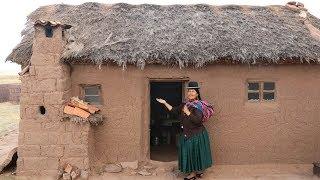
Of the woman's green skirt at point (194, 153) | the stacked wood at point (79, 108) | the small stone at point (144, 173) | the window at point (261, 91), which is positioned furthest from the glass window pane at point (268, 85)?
the stacked wood at point (79, 108)

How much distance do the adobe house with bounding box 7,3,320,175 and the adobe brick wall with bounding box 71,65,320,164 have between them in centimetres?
2

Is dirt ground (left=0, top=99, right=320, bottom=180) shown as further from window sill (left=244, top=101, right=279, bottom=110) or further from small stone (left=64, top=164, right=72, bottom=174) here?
window sill (left=244, top=101, right=279, bottom=110)

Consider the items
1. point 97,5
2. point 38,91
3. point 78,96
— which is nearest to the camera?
point 38,91

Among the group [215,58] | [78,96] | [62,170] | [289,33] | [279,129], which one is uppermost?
[289,33]

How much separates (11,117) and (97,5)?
9710 millimetres

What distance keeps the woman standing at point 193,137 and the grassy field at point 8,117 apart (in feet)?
25.7

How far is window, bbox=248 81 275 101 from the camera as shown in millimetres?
8703

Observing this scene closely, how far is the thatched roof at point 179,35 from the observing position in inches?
321

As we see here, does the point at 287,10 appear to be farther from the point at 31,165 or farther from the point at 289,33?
the point at 31,165

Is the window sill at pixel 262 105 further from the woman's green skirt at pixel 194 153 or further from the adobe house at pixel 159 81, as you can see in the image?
the woman's green skirt at pixel 194 153

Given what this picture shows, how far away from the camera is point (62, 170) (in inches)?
317

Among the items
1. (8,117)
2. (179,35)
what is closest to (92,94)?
(179,35)

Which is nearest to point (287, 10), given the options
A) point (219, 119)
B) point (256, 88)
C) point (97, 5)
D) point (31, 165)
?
point (256, 88)

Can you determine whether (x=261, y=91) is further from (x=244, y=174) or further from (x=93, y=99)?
(x=93, y=99)
